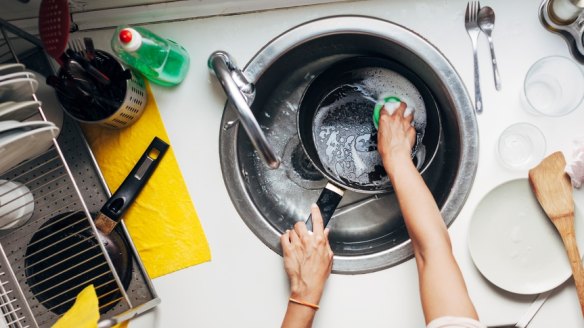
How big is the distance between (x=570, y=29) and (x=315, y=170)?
23.0 inches

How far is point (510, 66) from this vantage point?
84cm

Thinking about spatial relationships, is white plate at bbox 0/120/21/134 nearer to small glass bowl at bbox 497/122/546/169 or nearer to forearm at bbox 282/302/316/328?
forearm at bbox 282/302/316/328

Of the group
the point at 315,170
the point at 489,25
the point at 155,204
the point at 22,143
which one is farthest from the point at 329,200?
the point at 22,143

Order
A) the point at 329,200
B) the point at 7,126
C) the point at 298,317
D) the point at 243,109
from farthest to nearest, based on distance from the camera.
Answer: the point at 329,200 < the point at 298,317 < the point at 243,109 < the point at 7,126

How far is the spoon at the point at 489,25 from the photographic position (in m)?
0.83

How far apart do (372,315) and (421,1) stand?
2.01ft

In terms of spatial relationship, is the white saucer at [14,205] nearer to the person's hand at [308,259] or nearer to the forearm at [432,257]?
the person's hand at [308,259]

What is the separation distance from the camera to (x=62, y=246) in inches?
33.3

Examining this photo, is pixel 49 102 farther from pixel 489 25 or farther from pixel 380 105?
pixel 489 25

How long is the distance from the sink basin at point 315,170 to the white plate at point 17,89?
35 centimetres

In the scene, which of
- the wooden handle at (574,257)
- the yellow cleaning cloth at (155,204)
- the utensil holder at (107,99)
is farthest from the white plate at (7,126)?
the wooden handle at (574,257)

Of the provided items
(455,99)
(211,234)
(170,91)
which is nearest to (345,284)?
(211,234)

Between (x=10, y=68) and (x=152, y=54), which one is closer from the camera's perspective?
(x=10, y=68)

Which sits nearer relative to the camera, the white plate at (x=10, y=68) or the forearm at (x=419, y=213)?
the white plate at (x=10, y=68)
